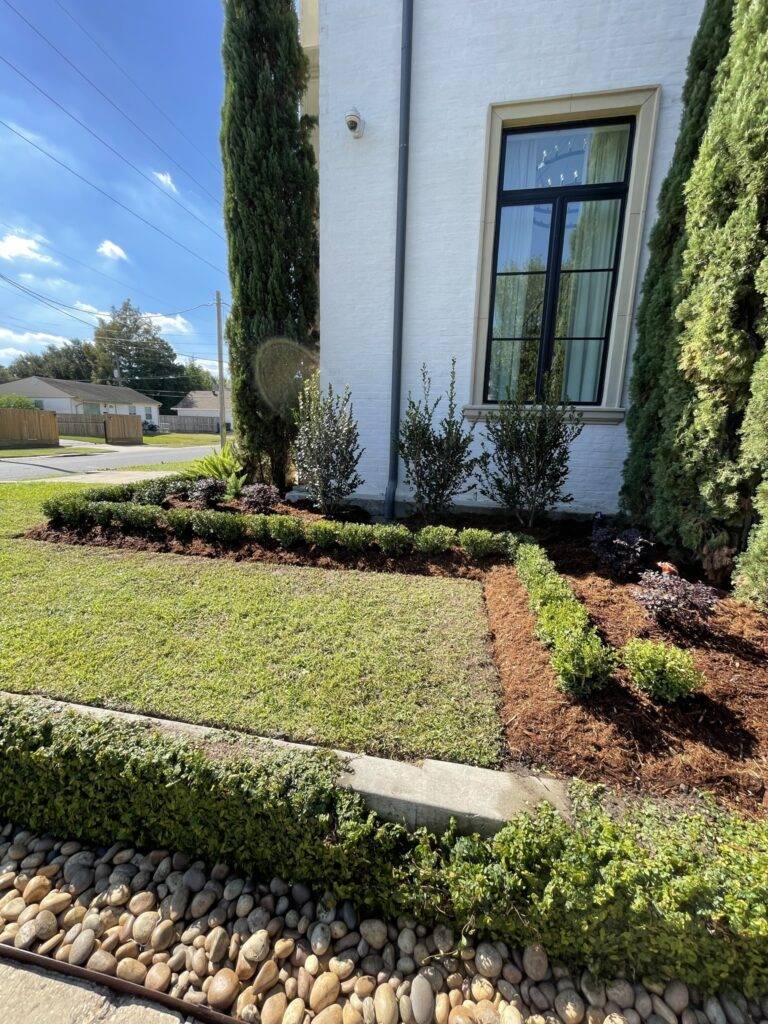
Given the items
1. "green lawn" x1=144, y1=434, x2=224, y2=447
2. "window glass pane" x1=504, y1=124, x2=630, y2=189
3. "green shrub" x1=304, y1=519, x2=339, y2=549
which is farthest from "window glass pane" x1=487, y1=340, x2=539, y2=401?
"green lawn" x1=144, y1=434, x2=224, y2=447

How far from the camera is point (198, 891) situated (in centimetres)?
169

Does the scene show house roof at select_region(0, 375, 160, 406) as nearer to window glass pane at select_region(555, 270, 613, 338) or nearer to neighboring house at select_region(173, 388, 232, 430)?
neighboring house at select_region(173, 388, 232, 430)

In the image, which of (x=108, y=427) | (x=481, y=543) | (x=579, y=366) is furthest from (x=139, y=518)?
(x=108, y=427)

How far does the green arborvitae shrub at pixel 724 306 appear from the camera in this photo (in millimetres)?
3078

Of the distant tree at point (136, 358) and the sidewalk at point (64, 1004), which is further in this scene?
the distant tree at point (136, 358)

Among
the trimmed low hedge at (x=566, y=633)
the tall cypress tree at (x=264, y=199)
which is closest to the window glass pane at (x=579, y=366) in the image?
the trimmed low hedge at (x=566, y=633)

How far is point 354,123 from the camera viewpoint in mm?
5387

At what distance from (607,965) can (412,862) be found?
649 mm

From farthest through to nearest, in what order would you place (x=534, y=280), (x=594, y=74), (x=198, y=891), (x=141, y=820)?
(x=534, y=280) < (x=594, y=74) < (x=141, y=820) < (x=198, y=891)

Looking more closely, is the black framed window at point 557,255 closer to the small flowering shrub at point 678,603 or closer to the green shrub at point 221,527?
the small flowering shrub at point 678,603

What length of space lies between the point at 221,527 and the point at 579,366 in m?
4.69

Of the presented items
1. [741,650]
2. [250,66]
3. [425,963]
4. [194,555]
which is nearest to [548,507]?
[741,650]

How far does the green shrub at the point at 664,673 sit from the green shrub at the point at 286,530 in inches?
124

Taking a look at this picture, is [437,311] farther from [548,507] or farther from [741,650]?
[741,650]
